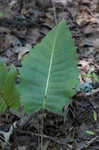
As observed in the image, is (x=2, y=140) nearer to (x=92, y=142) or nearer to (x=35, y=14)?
(x=92, y=142)

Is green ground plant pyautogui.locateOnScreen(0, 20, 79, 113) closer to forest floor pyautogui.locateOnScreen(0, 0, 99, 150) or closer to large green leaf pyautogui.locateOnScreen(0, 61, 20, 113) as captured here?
large green leaf pyautogui.locateOnScreen(0, 61, 20, 113)

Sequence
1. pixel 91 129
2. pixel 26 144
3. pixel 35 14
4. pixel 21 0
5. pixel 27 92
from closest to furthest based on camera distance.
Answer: pixel 27 92
pixel 26 144
pixel 91 129
pixel 35 14
pixel 21 0

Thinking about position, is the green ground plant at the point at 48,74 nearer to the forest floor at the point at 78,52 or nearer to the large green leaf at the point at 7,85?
the large green leaf at the point at 7,85

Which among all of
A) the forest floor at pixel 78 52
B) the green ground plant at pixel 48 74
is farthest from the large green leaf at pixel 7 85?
the forest floor at pixel 78 52

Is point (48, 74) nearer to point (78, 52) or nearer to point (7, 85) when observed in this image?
point (7, 85)

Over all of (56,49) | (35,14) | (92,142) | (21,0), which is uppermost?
(21,0)

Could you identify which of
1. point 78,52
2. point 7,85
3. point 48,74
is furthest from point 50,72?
point 78,52

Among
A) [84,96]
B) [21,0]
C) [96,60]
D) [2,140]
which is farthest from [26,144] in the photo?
[21,0]
